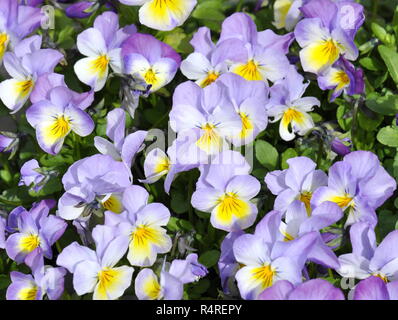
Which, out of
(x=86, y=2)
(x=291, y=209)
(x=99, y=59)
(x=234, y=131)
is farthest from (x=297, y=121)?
(x=86, y=2)

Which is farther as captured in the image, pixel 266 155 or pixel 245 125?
pixel 266 155

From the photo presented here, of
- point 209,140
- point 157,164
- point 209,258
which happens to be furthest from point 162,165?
point 209,258

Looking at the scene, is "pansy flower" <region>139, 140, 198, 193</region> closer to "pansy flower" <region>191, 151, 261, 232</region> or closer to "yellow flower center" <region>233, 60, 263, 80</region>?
"pansy flower" <region>191, 151, 261, 232</region>

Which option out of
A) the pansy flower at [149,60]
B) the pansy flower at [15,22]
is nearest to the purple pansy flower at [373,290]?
the pansy flower at [149,60]

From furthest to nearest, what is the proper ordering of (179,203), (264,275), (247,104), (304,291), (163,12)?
(163,12) < (179,203) < (247,104) < (264,275) < (304,291)

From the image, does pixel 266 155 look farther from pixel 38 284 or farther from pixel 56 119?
pixel 38 284

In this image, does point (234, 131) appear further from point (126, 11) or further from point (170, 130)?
point (126, 11)
